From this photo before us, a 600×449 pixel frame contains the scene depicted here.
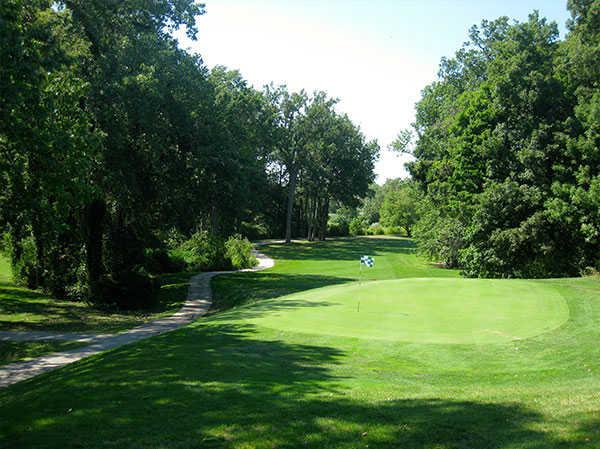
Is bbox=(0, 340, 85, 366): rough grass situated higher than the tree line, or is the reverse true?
the tree line

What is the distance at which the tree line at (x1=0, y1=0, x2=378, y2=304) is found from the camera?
50.9 ft

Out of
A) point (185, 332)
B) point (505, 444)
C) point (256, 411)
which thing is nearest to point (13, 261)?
point (185, 332)

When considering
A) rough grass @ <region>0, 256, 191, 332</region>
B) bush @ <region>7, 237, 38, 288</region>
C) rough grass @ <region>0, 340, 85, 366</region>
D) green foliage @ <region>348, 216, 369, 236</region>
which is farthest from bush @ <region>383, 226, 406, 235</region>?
rough grass @ <region>0, 340, 85, 366</region>

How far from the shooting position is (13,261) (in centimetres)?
2909

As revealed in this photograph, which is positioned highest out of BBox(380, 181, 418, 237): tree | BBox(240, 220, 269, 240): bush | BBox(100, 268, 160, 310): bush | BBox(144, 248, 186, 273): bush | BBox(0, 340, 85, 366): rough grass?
BBox(380, 181, 418, 237): tree

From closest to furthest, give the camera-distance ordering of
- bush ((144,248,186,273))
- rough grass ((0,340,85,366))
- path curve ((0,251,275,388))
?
path curve ((0,251,275,388)) → rough grass ((0,340,85,366)) → bush ((144,248,186,273))

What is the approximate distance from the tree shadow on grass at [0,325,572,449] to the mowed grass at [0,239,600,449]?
24 mm

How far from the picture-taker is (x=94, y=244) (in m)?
24.8

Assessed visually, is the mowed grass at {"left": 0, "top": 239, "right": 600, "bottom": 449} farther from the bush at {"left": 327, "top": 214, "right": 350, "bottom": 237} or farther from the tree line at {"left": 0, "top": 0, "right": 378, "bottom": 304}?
the bush at {"left": 327, "top": 214, "right": 350, "bottom": 237}

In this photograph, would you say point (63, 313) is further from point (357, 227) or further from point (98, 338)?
point (357, 227)

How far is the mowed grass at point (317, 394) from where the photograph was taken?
5.76 metres

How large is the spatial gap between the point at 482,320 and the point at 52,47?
44.3ft

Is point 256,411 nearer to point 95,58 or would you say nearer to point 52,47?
point 52,47

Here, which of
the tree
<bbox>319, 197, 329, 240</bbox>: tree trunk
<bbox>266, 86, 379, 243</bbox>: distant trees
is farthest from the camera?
the tree
